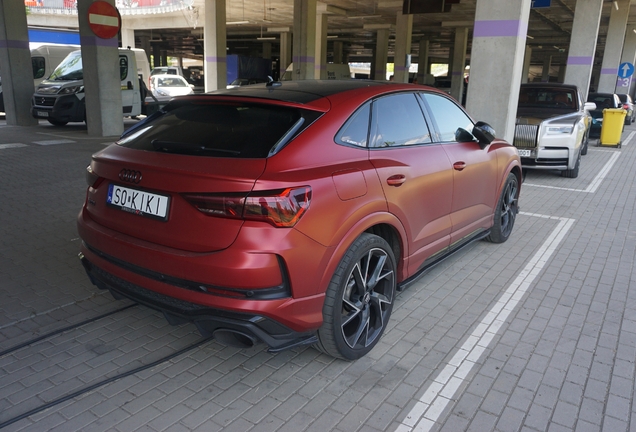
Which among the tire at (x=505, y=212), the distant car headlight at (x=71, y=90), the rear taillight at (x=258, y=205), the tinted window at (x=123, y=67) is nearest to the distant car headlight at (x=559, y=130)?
the tire at (x=505, y=212)

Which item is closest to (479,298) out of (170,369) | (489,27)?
(170,369)

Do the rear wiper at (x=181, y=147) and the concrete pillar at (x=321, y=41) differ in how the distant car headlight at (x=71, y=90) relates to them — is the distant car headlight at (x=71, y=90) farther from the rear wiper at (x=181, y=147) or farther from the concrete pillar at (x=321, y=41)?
the concrete pillar at (x=321, y=41)

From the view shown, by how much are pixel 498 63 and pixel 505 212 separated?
467 centimetres

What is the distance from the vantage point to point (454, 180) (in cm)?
436

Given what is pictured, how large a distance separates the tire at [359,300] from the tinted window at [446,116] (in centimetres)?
141

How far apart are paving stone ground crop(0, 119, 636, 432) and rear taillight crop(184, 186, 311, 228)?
3.60 feet

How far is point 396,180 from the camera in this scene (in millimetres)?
3543

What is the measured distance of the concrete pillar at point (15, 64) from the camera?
582 inches

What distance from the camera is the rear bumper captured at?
274 cm

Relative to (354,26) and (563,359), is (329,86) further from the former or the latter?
(354,26)

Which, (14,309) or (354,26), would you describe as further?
(354,26)

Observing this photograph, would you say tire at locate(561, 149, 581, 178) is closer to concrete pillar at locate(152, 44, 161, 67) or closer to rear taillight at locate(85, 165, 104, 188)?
rear taillight at locate(85, 165, 104, 188)

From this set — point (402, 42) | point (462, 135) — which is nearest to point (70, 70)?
point (462, 135)

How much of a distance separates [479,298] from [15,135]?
1321 centimetres
